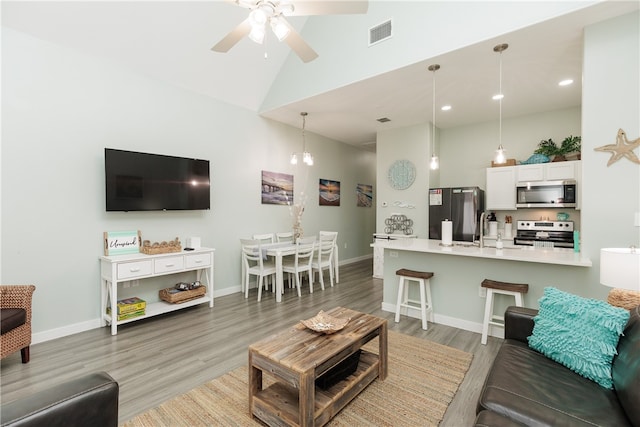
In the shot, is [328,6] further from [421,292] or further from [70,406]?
[421,292]

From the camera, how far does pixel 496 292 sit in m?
3.04

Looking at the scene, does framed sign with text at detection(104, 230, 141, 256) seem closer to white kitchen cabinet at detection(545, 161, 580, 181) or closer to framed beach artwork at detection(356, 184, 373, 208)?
framed beach artwork at detection(356, 184, 373, 208)

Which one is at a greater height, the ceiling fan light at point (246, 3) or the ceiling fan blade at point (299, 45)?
the ceiling fan light at point (246, 3)

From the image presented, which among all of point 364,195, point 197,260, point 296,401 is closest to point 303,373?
point 296,401

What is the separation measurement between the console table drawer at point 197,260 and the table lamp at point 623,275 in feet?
13.5

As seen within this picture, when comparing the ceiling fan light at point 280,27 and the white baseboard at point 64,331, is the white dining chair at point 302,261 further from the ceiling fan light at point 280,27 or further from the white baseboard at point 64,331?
the ceiling fan light at point 280,27

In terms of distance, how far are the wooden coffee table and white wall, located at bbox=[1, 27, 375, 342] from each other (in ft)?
8.96

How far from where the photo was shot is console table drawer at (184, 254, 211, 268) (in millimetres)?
3857

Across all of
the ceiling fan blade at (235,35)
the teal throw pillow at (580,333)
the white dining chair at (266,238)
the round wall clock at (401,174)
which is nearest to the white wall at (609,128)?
the teal throw pillow at (580,333)

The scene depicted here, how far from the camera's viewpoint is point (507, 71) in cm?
360

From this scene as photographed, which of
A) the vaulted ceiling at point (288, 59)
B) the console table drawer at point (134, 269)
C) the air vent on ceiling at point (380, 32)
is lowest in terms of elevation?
the console table drawer at point (134, 269)

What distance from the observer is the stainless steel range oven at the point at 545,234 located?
4773 mm

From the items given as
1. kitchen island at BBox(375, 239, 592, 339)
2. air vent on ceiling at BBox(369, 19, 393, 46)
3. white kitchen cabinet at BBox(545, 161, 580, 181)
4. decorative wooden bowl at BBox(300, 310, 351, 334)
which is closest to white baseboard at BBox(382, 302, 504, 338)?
kitchen island at BBox(375, 239, 592, 339)

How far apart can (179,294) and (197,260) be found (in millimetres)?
485
